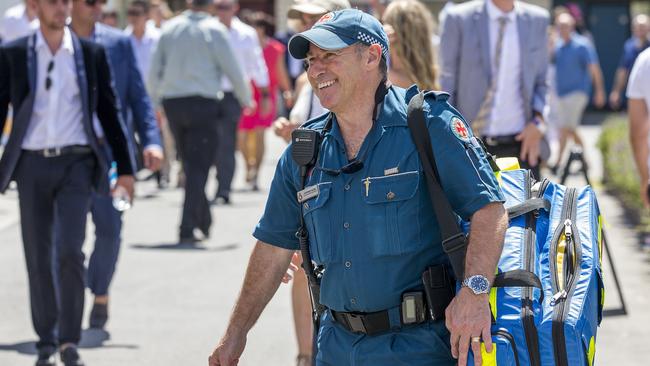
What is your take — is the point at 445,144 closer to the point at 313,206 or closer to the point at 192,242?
the point at 313,206

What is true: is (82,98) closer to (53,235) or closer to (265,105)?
(53,235)

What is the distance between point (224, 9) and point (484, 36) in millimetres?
7494

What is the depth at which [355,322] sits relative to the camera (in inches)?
167

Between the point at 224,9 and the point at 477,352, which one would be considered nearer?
the point at 477,352

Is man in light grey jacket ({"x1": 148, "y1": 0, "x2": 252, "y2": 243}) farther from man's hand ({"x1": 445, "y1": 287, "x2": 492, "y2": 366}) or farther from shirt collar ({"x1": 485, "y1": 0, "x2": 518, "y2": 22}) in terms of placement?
man's hand ({"x1": 445, "y1": 287, "x2": 492, "y2": 366})

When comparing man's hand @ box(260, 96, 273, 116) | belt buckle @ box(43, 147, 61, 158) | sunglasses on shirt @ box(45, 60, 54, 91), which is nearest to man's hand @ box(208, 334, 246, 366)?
belt buckle @ box(43, 147, 61, 158)

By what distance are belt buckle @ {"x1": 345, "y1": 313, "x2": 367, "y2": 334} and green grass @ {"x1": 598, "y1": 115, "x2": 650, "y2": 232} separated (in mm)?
7685

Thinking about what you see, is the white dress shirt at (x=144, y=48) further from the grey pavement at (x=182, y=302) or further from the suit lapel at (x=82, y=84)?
the suit lapel at (x=82, y=84)

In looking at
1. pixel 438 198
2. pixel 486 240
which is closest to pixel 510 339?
pixel 486 240

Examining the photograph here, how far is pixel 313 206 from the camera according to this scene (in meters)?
4.26

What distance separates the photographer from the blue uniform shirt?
4070mm

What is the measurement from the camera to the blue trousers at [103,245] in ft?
28.0

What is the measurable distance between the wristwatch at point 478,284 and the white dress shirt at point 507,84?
4.05 metres

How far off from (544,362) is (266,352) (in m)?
4.24
